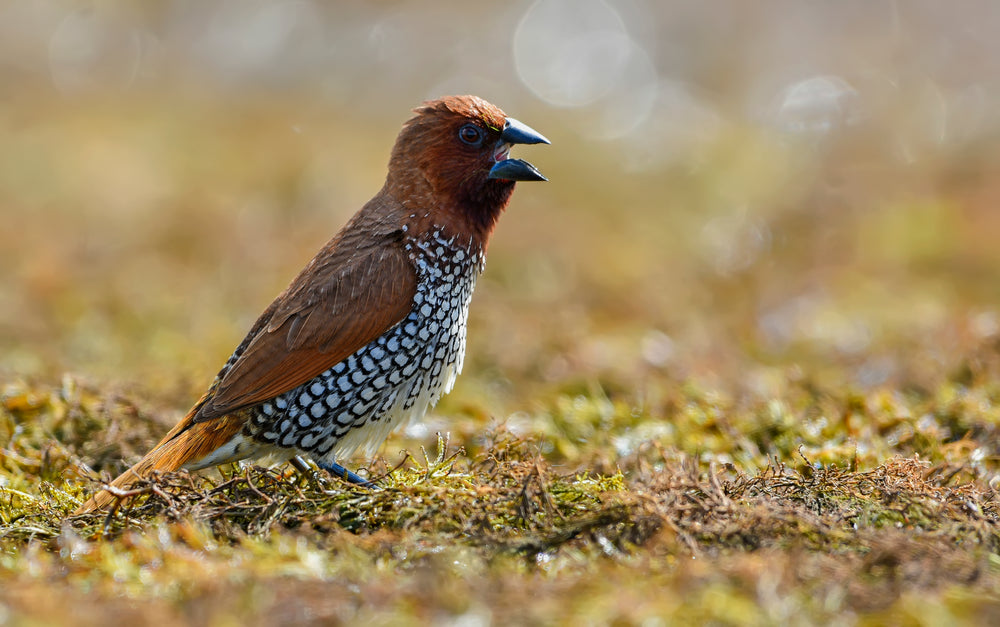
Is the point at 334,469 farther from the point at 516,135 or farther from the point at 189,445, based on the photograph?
the point at 516,135

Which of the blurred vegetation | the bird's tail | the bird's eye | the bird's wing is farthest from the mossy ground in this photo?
the bird's eye

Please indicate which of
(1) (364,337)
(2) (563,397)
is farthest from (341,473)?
(2) (563,397)

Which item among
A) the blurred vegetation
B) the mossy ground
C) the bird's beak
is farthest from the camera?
the bird's beak

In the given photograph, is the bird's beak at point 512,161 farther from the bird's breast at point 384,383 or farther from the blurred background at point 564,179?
the blurred background at point 564,179

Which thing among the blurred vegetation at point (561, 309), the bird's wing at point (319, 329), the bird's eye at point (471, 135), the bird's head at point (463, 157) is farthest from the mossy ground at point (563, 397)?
the bird's eye at point (471, 135)

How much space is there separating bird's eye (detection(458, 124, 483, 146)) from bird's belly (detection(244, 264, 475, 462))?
0.71 metres

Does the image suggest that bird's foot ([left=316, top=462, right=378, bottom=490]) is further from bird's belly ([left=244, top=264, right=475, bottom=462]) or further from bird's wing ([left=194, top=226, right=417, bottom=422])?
bird's wing ([left=194, top=226, right=417, bottom=422])

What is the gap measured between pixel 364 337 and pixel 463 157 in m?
0.96

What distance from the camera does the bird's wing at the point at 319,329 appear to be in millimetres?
4223

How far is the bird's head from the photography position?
4.61 meters

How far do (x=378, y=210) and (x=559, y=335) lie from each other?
2.98 meters

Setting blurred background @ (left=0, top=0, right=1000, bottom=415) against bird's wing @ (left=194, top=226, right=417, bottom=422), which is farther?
blurred background @ (left=0, top=0, right=1000, bottom=415)

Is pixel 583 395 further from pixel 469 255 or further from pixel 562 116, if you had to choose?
pixel 562 116

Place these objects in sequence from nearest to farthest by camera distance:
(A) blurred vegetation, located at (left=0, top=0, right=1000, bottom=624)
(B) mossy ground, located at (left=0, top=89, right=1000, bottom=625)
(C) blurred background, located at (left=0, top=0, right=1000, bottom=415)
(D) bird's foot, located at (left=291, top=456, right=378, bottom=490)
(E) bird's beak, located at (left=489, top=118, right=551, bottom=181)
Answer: (B) mossy ground, located at (left=0, top=89, right=1000, bottom=625)
(A) blurred vegetation, located at (left=0, top=0, right=1000, bottom=624)
(D) bird's foot, located at (left=291, top=456, right=378, bottom=490)
(E) bird's beak, located at (left=489, top=118, right=551, bottom=181)
(C) blurred background, located at (left=0, top=0, right=1000, bottom=415)
